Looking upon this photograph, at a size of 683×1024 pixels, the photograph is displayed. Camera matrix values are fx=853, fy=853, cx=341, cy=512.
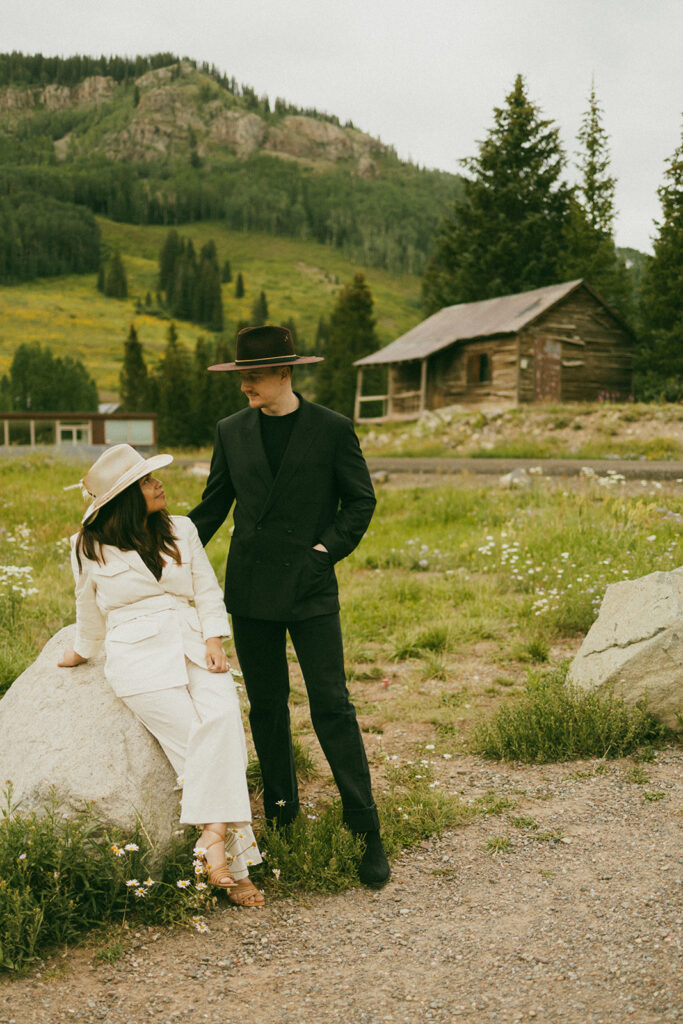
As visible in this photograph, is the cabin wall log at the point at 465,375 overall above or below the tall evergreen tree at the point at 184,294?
below

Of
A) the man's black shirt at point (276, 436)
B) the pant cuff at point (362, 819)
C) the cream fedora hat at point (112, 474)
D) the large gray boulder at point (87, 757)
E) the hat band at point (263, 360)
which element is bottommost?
the pant cuff at point (362, 819)

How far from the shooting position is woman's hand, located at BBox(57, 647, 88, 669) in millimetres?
3844

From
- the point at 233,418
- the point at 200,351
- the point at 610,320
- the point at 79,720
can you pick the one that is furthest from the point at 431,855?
the point at 200,351

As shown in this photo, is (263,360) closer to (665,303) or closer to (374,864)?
(374,864)

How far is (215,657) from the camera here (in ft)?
11.6

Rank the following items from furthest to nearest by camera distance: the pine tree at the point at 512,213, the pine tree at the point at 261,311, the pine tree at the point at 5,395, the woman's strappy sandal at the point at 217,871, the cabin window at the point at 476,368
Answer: the pine tree at the point at 261,311 < the pine tree at the point at 5,395 < the pine tree at the point at 512,213 < the cabin window at the point at 476,368 < the woman's strappy sandal at the point at 217,871

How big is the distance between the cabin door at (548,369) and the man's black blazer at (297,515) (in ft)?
90.6

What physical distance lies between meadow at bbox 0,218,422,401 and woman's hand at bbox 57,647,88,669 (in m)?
92.7

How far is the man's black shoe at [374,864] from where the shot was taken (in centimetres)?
359

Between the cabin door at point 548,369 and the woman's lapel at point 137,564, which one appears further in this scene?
the cabin door at point 548,369

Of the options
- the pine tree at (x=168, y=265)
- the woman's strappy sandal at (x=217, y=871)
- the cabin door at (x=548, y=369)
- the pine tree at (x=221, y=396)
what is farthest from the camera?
the pine tree at (x=168, y=265)

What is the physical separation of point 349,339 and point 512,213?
13.0 m

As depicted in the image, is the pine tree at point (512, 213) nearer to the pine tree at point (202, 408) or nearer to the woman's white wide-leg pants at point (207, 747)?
the pine tree at point (202, 408)

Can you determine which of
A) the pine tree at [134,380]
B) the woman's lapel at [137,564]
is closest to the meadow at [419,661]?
the woman's lapel at [137,564]
